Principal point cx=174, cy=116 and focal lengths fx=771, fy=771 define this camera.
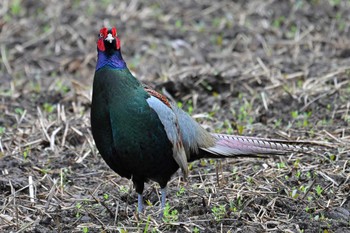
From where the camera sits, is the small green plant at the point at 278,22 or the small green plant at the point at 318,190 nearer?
the small green plant at the point at 318,190

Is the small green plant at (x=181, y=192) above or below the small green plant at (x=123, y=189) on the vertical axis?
below

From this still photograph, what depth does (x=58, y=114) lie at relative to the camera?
7.18 meters

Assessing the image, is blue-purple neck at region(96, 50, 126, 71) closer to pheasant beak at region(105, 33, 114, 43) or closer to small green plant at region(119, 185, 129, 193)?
pheasant beak at region(105, 33, 114, 43)

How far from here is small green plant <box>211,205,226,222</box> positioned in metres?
4.90

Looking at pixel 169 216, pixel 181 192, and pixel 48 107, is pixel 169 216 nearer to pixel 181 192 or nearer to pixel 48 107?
pixel 181 192

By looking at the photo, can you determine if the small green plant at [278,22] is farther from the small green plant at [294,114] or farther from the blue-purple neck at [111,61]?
the blue-purple neck at [111,61]

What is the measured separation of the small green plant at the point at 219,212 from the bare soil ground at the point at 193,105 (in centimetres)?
1

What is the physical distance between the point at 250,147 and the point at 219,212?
68cm

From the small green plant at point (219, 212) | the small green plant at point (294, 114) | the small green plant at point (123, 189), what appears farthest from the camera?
the small green plant at point (294, 114)

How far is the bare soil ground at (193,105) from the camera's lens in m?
5.11

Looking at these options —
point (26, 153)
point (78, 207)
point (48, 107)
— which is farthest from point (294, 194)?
point (48, 107)

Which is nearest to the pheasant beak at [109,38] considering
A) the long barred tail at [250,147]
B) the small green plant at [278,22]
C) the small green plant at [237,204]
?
the long barred tail at [250,147]

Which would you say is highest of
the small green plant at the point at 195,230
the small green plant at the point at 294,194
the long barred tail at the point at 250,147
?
the long barred tail at the point at 250,147

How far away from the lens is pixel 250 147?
215 inches
